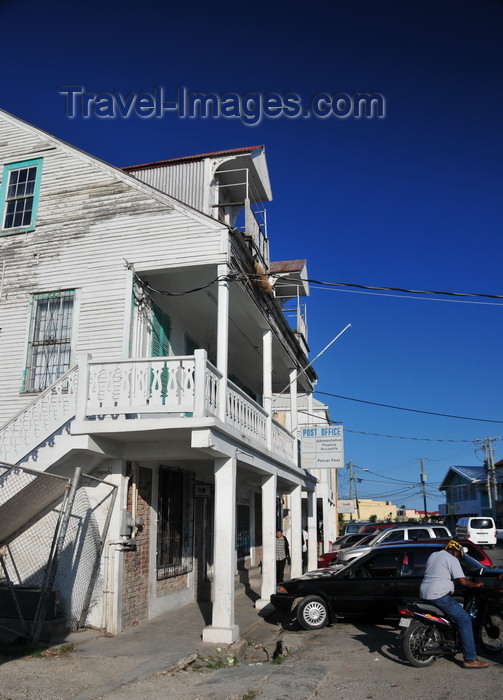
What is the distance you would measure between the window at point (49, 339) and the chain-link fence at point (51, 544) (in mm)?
2317

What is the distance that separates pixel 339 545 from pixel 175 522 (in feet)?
43.0

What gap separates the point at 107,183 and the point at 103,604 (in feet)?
25.7

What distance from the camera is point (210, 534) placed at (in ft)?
51.6

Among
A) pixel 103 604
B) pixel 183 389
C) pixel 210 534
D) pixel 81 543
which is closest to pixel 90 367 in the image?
pixel 183 389

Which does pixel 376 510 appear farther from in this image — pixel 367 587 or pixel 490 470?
pixel 367 587

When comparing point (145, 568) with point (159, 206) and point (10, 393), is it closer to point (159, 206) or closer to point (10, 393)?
point (10, 393)

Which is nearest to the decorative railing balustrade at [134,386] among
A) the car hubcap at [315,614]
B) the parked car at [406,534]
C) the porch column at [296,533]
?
the car hubcap at [315,614]

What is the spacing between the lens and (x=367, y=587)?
10.8 meters

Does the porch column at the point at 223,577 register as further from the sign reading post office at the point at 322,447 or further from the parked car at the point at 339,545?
the parked car at the point at 339,545

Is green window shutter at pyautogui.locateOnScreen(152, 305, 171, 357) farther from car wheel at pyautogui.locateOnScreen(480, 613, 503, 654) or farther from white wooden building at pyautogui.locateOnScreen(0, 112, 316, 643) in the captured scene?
car wheel at pyautogui.locateOnScreen(480, 613, 503, 654)

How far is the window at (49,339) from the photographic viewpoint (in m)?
11.7

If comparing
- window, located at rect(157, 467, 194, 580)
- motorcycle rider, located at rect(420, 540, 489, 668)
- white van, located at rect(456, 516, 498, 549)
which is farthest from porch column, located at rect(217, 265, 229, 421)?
white van, located at rect(456, 516, 498, 549)

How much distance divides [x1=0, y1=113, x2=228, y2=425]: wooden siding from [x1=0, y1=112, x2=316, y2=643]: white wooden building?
3cm

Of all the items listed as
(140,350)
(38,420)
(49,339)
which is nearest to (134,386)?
(38,420)
